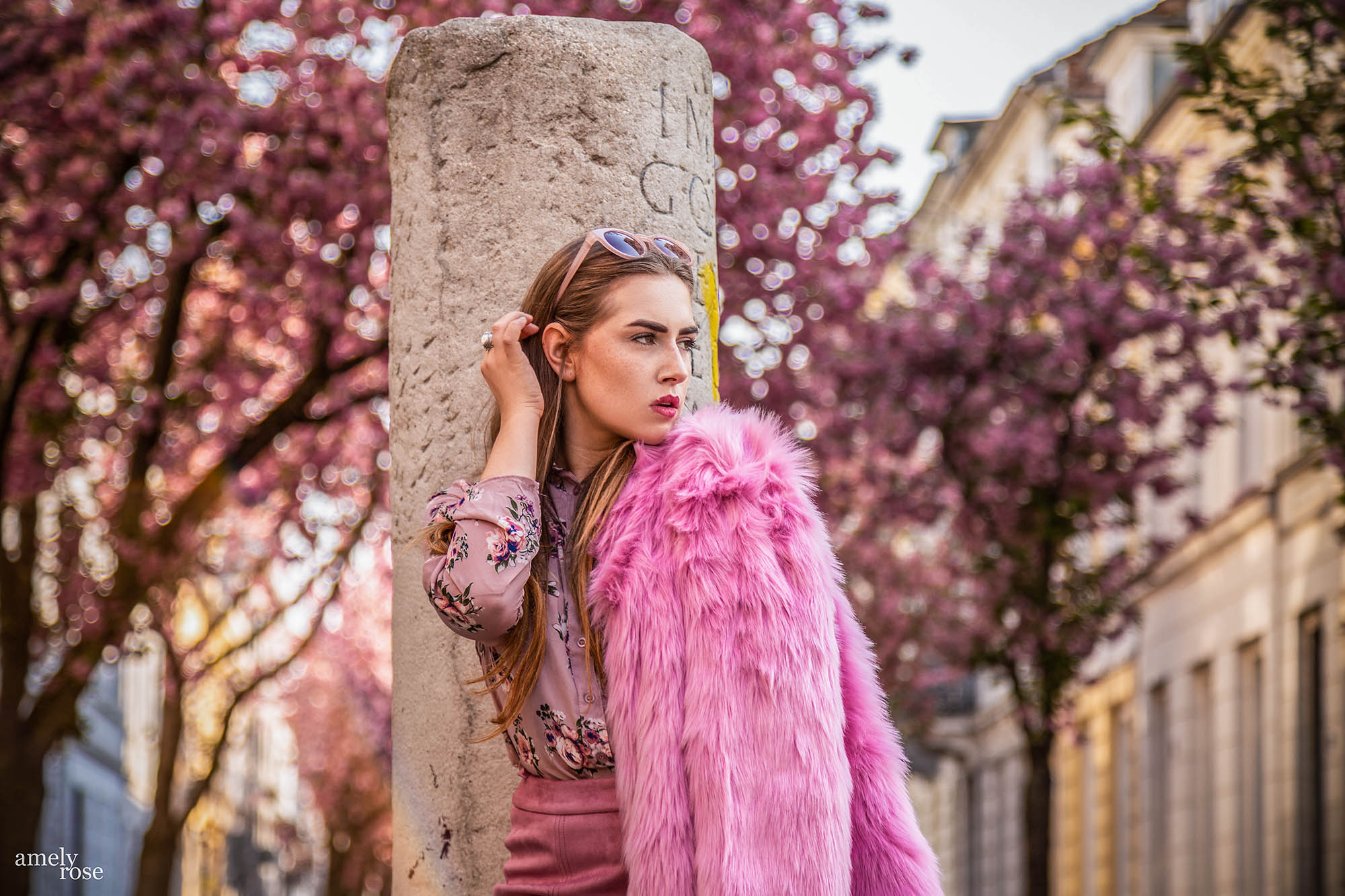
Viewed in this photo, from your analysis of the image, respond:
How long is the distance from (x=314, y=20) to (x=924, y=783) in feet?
129

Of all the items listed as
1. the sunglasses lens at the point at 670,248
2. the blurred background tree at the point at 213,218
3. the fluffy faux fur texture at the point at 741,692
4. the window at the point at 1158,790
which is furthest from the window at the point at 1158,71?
the fluffy faux fur texture at the point at 741,692

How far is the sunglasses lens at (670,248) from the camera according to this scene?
129 inches

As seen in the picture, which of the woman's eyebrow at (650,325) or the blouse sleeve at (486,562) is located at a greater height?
the woman's eyebrow at (650,325)

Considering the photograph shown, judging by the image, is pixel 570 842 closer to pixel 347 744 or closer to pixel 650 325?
pixel 650 325

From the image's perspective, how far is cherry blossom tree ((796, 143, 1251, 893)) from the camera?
14859 millimetres

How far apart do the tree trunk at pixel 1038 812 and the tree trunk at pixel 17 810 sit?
731cm

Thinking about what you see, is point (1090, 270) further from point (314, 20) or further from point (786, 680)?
point (786, 680)

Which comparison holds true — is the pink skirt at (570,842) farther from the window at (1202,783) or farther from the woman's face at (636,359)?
the window at (1202,783)

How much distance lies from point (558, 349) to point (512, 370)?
0.12 meters

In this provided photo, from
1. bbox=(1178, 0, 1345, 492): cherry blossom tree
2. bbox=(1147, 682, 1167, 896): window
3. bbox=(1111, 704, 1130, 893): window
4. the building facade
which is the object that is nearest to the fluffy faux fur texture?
bbox=(1178, 0, 1345, 492): cherry blossom tree

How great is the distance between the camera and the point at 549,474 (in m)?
3.27

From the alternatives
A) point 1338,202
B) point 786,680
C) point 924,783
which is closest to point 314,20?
point 1338,202

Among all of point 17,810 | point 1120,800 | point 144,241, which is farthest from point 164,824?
point 1120,800

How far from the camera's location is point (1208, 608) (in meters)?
22.5
